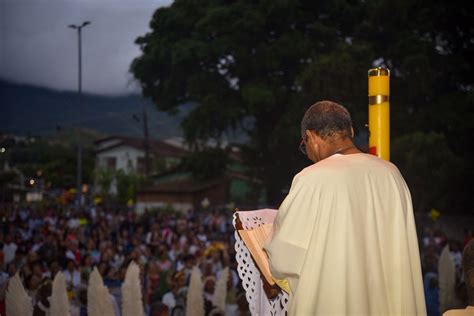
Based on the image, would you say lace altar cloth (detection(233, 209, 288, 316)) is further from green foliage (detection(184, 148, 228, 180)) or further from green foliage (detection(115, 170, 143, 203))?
green foliage (detection(115, 170, 143, 203))

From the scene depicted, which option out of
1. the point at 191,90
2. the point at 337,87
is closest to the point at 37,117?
the point at 191,90

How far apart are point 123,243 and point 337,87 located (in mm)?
12381

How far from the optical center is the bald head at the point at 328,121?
274cm

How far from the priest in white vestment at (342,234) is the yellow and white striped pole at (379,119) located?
358 mm

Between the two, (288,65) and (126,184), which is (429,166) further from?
(126,184)

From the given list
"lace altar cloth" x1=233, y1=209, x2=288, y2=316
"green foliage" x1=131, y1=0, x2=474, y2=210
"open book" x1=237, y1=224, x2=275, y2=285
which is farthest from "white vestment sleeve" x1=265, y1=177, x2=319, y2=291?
"green foliage" x1=131, y1=0, x2=474, y2=210

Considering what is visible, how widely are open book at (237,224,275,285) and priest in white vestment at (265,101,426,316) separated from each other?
18cm

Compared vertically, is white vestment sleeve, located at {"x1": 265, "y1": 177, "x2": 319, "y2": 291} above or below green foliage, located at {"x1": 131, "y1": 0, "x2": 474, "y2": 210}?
below

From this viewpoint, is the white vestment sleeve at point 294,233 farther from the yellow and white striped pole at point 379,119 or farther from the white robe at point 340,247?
the yellow and white striped pole at point 379,119

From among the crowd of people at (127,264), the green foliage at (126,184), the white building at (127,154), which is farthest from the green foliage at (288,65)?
the white building at (127,154)

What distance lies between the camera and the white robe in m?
2.63

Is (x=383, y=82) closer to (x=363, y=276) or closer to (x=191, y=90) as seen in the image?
(x=363, y=276)

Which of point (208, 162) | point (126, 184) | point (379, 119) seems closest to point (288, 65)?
point (208, 162)

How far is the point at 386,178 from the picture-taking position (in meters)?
2.79
